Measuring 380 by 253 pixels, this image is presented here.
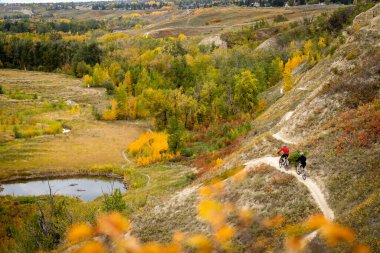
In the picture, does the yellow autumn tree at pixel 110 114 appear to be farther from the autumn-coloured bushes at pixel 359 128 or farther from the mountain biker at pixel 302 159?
the mountain biker at pixel 302 159

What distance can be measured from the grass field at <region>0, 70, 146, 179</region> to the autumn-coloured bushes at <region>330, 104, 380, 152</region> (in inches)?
2169

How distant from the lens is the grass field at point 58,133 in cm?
8219

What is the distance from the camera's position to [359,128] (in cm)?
3778

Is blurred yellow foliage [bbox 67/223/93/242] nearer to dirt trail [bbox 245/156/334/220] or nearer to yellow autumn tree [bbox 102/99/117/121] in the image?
dirt trail [bbox 245/156/334/220]

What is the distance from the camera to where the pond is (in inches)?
2758

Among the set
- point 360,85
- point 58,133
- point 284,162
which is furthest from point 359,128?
point 58,133

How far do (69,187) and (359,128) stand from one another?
55.5m

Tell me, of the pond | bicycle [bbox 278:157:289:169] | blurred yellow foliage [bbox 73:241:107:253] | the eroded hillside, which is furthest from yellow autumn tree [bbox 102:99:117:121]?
bicycle [bbox 278:157:289:169]

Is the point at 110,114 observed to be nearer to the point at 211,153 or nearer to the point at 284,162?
the point at 211,153

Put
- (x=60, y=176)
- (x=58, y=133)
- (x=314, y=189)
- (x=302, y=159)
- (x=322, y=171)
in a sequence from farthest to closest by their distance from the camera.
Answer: (x=58, y=133), (x=60, y=176), (x=322, y=171), (x=302, y=159), (x=314, y=189)

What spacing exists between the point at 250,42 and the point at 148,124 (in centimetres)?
8876

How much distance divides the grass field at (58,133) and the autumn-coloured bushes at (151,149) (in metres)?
3.97

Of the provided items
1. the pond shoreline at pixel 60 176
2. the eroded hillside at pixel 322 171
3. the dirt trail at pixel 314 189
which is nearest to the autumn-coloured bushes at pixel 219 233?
the eroded hillside at pixel 322 171

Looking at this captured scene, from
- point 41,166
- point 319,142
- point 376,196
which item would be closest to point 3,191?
point 41,166
